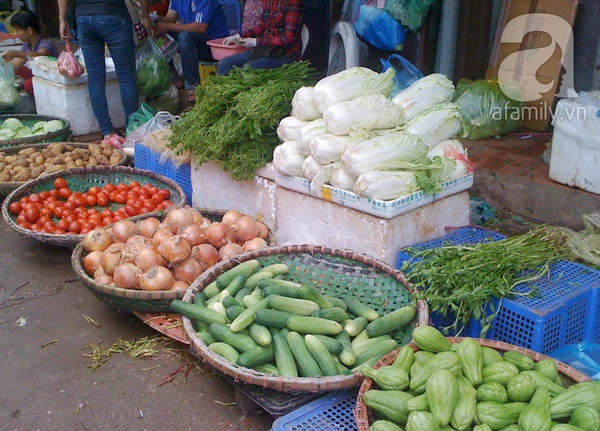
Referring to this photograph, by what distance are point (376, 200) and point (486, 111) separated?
270 cm

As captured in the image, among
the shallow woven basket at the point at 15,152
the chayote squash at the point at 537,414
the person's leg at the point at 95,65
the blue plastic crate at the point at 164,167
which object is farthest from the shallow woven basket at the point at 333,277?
the person's leg at the point at 95,65

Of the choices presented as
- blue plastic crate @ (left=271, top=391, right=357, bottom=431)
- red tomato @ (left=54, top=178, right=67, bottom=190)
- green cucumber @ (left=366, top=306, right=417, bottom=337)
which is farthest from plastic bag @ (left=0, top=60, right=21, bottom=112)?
blue plastic crate @ (left=271, top=391, right=357, bottom=431)

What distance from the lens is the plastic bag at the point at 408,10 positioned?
229 inches

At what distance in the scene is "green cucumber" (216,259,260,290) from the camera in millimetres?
3105

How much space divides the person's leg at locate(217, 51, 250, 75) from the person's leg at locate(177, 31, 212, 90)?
1.06m

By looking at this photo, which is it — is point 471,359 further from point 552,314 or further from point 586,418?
point 552,314

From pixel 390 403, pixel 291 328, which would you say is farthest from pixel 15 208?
pixel 390 403

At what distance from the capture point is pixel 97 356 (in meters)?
3.30

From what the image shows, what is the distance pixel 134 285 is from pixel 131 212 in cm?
134

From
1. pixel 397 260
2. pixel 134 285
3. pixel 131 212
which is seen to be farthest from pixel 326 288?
pixel 131 212

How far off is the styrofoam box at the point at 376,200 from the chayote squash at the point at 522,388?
1.25 meters

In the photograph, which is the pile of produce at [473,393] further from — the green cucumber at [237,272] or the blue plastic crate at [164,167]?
the blue plastic crate at [164,167]

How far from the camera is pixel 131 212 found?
4555 mm

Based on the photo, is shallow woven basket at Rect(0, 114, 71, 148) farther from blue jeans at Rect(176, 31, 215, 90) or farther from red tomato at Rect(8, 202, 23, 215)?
red tomato at Rect(8, 202, 23, 215)
